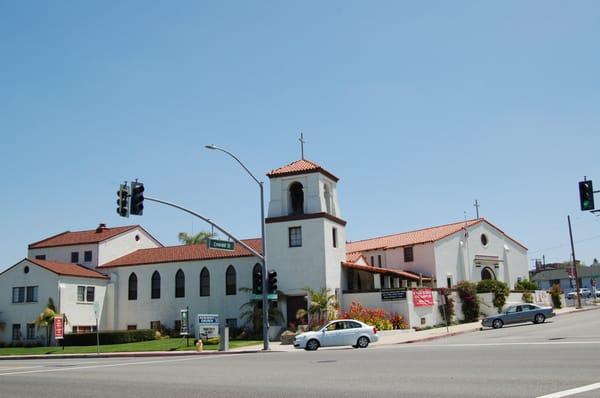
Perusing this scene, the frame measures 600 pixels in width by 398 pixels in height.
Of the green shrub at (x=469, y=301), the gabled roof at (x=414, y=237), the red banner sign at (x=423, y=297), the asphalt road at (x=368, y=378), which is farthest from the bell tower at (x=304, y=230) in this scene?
the asphalt road at (x=368, y=378)

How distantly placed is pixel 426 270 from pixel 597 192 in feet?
73.2

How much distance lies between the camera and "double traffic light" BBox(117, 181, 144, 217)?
2331 centimetres

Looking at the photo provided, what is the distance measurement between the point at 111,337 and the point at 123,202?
2204 centimetres

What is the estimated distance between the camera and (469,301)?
4353cm

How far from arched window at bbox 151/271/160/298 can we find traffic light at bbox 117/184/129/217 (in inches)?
1014

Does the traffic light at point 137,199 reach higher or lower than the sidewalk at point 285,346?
higher

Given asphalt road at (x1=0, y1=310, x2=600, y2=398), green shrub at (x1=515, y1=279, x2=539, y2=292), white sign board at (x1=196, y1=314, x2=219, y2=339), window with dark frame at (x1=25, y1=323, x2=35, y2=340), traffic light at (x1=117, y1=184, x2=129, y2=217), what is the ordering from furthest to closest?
green shrub at (x1=515, y1=279, x2=539, y2=292) → window with dark frame at (x1=25, y1=323, x2=35, y2=340) → white sign board at (x1=196, y1=314, x2=219, y2=339) → traffic light at (x1=117, y1=184, x2=129, y2=217) → asphalt road at (x1=0, y1=310, x2=600, y2=398)

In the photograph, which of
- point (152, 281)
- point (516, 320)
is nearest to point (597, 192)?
point (516, 320)

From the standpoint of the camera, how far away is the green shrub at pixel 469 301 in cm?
4328

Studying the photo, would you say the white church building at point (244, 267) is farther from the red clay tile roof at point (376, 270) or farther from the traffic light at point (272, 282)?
the traffic light at point (272, 282)

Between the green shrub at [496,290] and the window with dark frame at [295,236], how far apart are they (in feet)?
48.6

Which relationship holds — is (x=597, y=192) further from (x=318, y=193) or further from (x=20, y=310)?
(x=20, y=310)

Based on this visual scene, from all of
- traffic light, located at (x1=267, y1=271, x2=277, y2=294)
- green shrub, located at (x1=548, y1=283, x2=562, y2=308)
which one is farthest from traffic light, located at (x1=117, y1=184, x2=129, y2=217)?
green shrub, located at (x1=548, y1=283, x2=562, y2=308)

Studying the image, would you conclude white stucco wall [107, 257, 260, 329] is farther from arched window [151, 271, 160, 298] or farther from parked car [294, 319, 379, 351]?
parked car [294, 319, 379, 351]
